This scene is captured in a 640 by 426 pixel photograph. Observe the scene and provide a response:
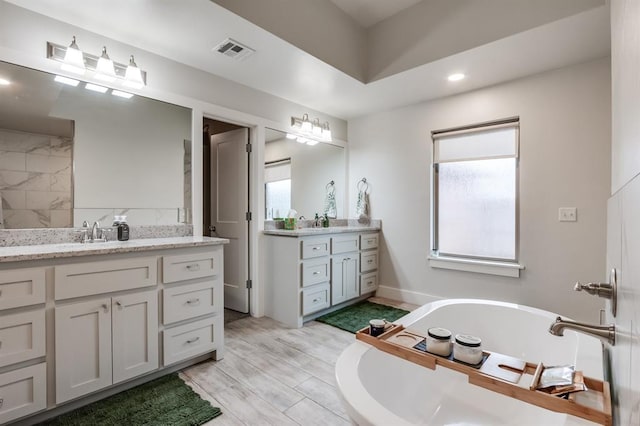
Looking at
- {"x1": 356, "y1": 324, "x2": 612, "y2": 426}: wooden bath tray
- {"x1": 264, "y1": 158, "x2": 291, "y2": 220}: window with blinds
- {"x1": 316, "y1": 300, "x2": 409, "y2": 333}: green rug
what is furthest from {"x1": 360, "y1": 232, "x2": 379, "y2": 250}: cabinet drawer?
{"x1": 356, "y1": 324, "x2": 612, "y2": 426}: wooden bath tray

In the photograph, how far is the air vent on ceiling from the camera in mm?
2244

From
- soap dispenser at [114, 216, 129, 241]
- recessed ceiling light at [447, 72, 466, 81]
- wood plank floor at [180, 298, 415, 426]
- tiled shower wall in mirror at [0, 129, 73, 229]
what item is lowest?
wood plank floor at [180, 298, 415, 426]

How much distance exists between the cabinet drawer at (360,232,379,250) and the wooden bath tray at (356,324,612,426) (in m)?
2.22

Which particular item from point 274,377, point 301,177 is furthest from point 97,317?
point 301,177

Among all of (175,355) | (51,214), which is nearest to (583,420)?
(175,355)

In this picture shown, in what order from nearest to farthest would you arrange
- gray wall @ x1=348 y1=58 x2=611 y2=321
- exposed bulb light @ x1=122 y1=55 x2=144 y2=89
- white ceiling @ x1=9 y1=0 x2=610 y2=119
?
white ceiling @ x1=9 y1=0 x2=610 y2=119
exposed bulb light @ x1=122 y1=55 x2=144 y2=89
gray wall @ x1=348 y1=58 x2=611 y2=321

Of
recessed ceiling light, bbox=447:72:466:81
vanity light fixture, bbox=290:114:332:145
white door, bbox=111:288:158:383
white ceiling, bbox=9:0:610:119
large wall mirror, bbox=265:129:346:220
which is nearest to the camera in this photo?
white door, bbox=111:288:158:383

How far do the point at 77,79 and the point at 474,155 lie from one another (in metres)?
3.47

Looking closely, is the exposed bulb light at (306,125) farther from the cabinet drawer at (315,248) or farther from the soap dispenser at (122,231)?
the soap dispenser at (122,231)

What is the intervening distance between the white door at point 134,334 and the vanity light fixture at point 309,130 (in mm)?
2291

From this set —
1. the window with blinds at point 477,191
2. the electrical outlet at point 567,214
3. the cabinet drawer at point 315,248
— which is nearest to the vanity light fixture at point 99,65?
the cabinet drawer at point 315,248

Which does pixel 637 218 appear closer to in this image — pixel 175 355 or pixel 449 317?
pixel 449 317

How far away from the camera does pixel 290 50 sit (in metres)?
2.36

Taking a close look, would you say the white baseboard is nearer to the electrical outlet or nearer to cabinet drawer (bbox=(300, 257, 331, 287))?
cabinet drawer (bbox=(300, 257, 331, 287))
